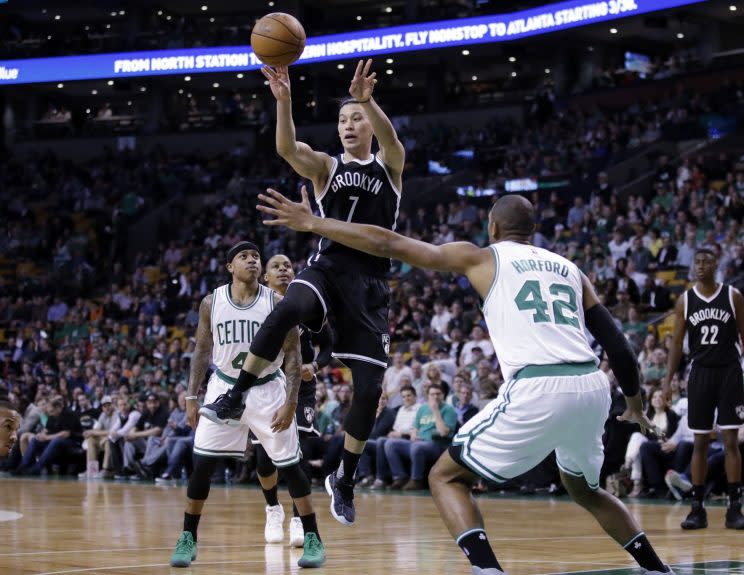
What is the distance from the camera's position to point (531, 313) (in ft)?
17.2

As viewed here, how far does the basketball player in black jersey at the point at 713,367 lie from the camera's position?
967 centimetres

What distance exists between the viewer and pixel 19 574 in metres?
6.68

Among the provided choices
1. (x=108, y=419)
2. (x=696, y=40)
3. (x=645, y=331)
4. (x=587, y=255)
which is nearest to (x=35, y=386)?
(x=108, y=419)

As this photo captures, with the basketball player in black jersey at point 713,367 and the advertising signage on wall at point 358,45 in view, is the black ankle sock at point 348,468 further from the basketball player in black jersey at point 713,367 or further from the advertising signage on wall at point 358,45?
the advertising signage on wall at point 358,45

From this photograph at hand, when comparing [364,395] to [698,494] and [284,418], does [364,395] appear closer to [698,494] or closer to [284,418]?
[284,418]

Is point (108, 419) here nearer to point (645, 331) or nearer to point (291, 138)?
point (645, 331)

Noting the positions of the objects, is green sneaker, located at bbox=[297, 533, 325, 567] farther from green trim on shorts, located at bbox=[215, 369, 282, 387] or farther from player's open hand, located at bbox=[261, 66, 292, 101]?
player's open hand, located at bbox=[261, 66, 292, 101]

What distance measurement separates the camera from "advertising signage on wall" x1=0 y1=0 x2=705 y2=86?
89.7 feet

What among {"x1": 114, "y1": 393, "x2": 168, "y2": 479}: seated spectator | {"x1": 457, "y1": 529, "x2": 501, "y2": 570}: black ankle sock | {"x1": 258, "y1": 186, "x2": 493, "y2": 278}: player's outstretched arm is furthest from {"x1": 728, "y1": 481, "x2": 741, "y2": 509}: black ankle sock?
{"x1": 114, "y1": 393, "x2": 168, "y2": 479}: seated spectator

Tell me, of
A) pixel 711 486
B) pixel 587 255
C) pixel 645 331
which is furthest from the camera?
pixel 587 255

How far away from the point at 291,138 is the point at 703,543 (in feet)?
13.6

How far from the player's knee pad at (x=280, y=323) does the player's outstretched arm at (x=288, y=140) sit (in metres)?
0.76

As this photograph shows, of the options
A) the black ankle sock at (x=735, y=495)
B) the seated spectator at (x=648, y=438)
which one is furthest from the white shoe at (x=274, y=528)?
the seated spectator at (x=648, y=438)

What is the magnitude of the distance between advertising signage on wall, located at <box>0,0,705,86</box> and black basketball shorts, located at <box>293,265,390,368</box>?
67.6 ft
